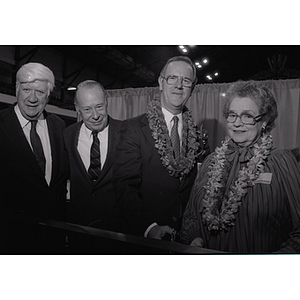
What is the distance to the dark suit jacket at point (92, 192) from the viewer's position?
2.19 m

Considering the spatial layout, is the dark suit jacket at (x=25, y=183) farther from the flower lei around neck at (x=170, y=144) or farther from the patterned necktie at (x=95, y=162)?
the flower lei around neck at (x=170, y=144)

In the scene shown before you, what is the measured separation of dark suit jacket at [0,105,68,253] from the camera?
2.24 metres

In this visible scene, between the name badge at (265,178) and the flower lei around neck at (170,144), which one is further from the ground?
the flower lei around neck at (170,144)

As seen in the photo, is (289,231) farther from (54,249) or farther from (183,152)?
(54,249)

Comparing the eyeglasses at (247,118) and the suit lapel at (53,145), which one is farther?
the suit lapel at (53,145)

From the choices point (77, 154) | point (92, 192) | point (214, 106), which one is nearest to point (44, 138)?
point (77, 154)

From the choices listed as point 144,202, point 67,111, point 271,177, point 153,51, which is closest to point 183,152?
point 144,202

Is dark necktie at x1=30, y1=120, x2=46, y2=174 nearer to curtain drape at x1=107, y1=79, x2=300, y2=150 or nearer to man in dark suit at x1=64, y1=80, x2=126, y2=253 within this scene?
man in dark suit at x1=64, y1=80, x2=126, y2=253

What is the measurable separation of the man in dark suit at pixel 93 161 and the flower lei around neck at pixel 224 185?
0.60 metres

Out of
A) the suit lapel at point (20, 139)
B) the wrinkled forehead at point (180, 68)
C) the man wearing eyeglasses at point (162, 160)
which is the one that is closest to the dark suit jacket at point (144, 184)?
the man wearing eyeglasses at point (162, 160)

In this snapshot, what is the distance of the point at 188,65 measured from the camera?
2131mm

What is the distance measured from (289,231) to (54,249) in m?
1.60

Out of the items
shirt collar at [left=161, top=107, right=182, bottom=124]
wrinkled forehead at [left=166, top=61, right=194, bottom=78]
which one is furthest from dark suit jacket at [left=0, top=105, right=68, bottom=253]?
wrinkled forehead at [left=166, top=61, right=194, bottom=78]

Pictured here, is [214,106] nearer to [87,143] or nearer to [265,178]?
[265,178]
